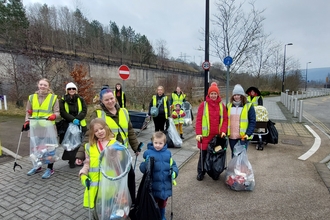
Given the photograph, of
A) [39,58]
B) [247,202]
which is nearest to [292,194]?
[247,202]

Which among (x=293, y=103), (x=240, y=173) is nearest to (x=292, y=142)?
(x=240, y=173)

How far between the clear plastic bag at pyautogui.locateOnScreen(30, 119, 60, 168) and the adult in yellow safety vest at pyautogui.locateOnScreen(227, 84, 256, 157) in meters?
3.40

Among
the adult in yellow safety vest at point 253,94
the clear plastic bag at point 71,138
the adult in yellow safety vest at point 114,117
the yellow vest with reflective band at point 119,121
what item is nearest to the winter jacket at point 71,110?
the clear plastic bag at point 71,138

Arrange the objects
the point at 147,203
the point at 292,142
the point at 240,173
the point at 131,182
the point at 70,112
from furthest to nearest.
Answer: the point at 292,142, the point at 70,112, the point at 240,173, the point at 131,182, the point at 147,203

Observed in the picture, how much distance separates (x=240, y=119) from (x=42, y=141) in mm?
3775

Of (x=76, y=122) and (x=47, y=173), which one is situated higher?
(x=76, y=122)

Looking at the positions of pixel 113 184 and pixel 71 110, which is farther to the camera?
pixel 71 110

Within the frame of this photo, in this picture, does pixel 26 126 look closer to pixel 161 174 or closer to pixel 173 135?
Result: pixel 161 174

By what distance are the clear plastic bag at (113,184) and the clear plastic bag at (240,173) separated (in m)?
2.05

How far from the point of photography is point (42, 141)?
419 centimetres

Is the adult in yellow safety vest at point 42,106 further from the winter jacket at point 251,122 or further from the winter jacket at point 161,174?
the winter jacket at point 251,122

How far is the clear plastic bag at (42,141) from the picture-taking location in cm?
411

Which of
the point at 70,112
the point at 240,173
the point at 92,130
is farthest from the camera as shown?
the point at 70,112

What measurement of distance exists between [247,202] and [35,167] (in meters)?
3.97
